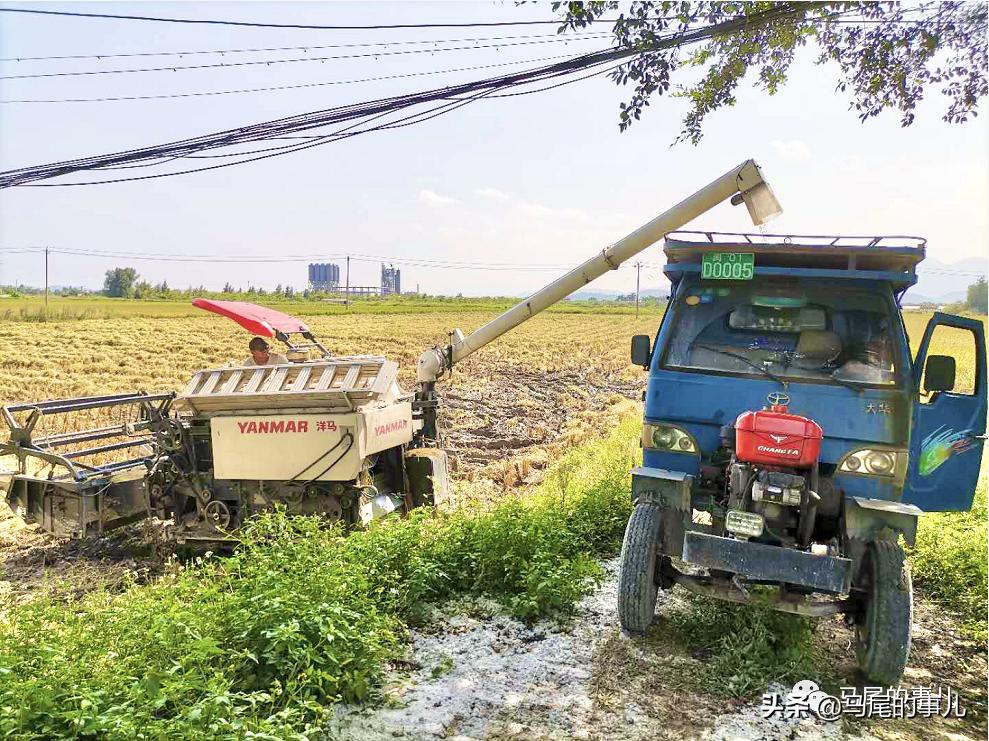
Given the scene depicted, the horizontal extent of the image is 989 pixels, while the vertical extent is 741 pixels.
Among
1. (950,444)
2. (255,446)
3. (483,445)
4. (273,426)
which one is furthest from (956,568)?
(483,445)

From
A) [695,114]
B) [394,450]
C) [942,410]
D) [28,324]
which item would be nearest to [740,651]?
[942,410]

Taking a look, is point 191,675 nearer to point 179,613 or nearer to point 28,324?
point 179,613

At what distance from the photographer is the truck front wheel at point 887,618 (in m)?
3.68

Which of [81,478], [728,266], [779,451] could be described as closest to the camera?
[779,451]

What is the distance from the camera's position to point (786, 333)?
466 cm

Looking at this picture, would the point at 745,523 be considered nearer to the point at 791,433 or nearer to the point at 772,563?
the point at 772,563

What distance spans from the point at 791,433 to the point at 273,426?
4784 millimetres

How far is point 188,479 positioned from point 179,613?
3.88 meters

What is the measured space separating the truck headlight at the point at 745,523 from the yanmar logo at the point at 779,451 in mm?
369

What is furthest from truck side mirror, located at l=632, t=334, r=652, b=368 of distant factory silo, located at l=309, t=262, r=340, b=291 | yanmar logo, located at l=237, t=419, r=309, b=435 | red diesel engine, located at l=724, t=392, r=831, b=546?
distant factory silo, located at l=309, t=262, r=340, b=291

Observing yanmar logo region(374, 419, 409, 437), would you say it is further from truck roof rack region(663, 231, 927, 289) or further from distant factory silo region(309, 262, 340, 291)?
distant factory silo region(309, 262, 340, 291)

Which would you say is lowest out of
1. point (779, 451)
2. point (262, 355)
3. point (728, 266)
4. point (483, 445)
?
point (483, 445)

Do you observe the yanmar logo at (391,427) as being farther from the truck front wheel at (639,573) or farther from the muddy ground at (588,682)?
the truck front wheel at (639,573)

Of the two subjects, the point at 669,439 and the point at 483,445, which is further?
the point at 483,445
